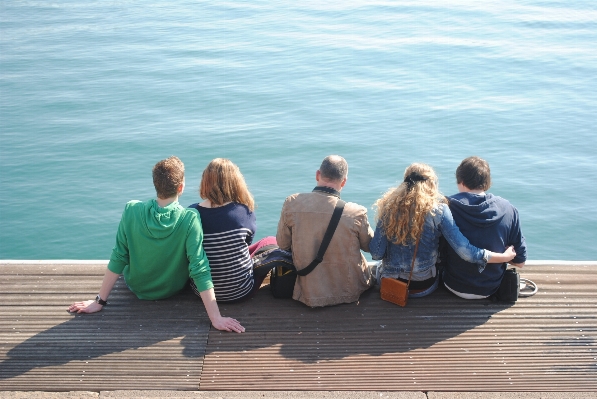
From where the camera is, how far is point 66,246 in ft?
31.3

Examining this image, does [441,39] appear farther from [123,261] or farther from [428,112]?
[123,261]

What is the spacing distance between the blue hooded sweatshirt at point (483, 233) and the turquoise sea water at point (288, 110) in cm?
464

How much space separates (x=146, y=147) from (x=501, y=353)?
29.6 feet

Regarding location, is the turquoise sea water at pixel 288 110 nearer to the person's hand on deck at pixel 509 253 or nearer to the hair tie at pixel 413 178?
the person's hand on deck at pixel 509 253

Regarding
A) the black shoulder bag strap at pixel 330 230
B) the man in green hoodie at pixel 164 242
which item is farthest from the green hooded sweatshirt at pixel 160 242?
the black shoulder bag strap at pixel 330 230

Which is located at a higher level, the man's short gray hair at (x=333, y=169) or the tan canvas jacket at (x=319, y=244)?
the man's short gray hair at (x=333, y=169)

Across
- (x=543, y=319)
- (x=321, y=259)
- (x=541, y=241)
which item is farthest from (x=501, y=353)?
(x=541, y=241)

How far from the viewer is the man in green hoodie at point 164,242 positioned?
4898 mm

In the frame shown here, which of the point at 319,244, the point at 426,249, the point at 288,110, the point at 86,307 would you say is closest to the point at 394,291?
the point at 426,249

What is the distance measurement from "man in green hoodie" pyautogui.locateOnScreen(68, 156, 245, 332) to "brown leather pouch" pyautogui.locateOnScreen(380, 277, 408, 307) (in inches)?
44.5

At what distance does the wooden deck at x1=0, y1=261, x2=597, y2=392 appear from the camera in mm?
4371

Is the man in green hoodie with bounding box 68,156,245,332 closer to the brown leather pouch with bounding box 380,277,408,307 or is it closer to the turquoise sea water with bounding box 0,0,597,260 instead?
the brown leather pouch with bounding box 380,277,408,307

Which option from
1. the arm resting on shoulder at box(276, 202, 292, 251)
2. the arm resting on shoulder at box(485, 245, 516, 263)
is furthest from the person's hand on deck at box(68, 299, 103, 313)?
the arm resting on shoulder at box(485, 245, 516, 263)

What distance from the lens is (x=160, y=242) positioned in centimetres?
500
